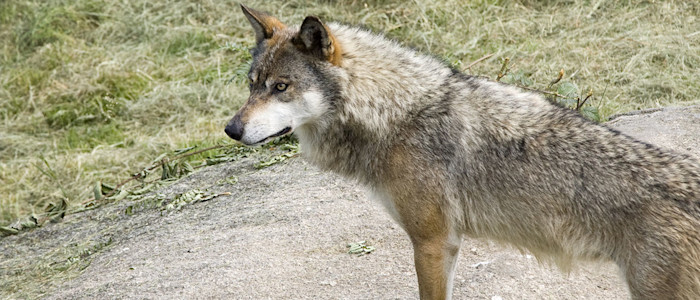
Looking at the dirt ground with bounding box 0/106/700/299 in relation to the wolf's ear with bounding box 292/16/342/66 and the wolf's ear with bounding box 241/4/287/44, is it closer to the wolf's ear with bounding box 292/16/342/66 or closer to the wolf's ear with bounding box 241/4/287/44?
the wolf's ear with bounding box 292/16/342/66

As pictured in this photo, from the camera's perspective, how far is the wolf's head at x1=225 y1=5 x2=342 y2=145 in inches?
160

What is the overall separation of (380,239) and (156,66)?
5.72 metres

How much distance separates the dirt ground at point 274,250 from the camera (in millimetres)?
4742

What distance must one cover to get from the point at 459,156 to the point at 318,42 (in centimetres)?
96

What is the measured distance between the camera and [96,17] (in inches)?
440

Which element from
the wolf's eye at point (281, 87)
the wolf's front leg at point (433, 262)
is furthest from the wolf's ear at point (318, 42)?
the wolf's front leg at point (433, 262)

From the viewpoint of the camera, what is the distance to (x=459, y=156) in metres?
4.07

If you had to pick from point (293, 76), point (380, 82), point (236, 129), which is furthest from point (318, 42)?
point (236, 129)

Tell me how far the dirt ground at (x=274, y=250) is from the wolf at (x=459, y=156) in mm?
463

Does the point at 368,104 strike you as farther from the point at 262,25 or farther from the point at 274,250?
the point at 274,250

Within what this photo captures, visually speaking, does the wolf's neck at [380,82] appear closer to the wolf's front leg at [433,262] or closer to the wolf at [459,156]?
the wolf at [459,156]

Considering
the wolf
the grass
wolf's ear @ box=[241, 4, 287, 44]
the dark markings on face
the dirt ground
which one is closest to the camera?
the wolf

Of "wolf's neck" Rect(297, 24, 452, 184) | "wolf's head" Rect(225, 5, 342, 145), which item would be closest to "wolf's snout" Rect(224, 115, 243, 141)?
"wolf's head" Rect(225, 5, 342, 145)

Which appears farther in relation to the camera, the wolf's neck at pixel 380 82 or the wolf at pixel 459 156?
the wolf's neck at pixel 380 82
